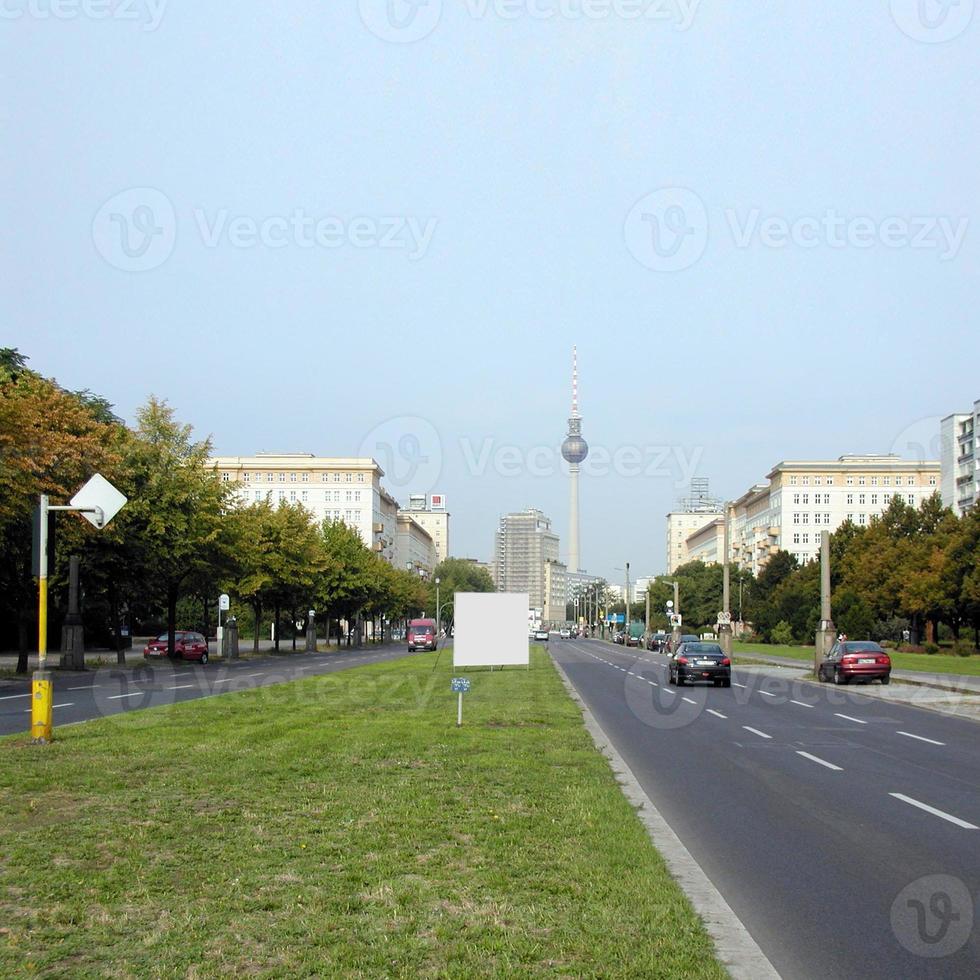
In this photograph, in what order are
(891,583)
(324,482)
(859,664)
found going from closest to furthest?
(859,664) < (891,583) < (324,482)

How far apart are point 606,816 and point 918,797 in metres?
4.89

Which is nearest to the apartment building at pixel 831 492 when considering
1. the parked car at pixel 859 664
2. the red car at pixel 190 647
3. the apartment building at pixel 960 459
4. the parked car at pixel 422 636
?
the apartment building at pixel 960 459

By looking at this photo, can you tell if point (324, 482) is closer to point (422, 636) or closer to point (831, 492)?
point (831, 492)

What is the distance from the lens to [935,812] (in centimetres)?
1245

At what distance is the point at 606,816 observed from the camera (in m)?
10.8

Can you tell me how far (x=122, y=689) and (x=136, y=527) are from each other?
16.2 metres

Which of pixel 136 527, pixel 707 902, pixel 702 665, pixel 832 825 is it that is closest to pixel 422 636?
pixel 136 527

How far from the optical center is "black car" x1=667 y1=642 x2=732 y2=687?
38406 mm

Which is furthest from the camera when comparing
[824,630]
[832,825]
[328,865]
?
[824,630]

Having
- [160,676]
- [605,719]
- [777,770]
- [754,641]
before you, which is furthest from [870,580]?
[777,770]

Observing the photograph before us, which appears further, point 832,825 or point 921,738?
point 921,738

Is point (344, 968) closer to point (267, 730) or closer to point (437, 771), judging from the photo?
point (437, 771)

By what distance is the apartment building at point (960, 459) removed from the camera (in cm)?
11581

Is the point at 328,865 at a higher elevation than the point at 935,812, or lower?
higher
